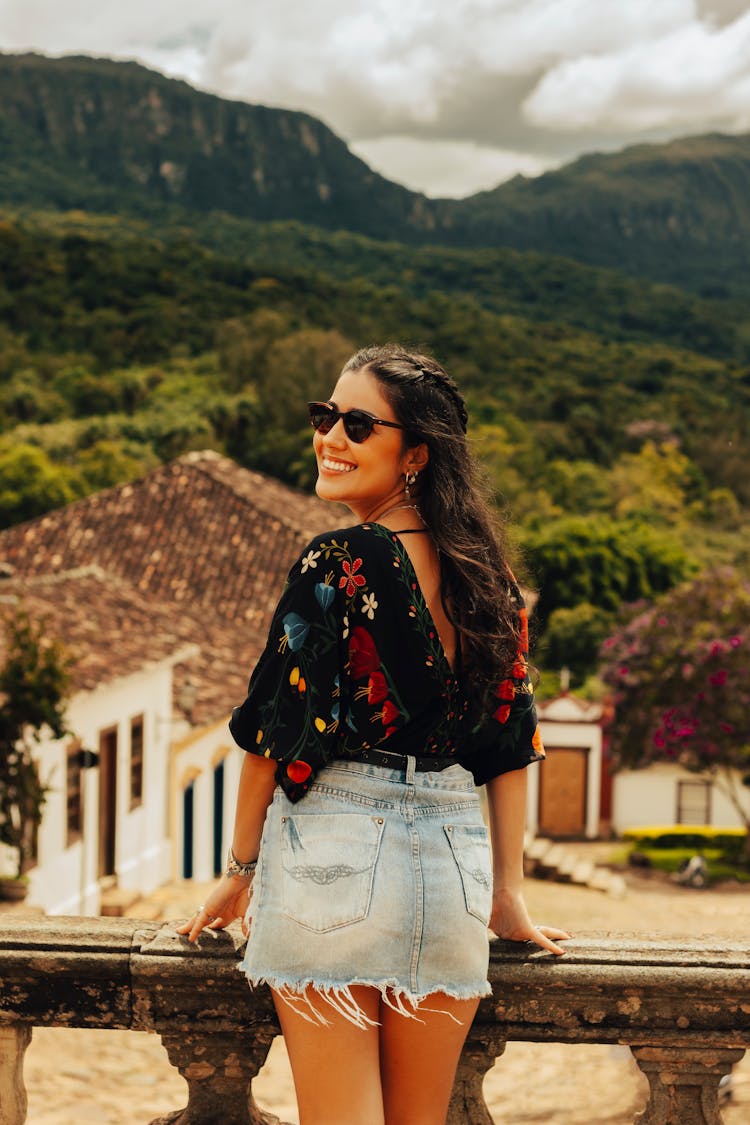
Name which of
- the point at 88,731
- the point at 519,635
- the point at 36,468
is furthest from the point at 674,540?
the point at 519,635

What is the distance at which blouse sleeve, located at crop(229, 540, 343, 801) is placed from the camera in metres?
2.38

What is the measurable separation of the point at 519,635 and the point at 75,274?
59.5 m

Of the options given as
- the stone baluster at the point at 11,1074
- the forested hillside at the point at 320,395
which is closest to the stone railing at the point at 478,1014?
the stone baluster at the point at 11,1074

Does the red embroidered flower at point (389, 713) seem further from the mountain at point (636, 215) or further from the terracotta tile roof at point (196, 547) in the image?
the mountain at point (636, 215)

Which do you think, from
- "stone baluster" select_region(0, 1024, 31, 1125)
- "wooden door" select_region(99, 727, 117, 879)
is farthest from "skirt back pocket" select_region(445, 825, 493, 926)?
"wooden door" select_region(99, 727, 117, 879)

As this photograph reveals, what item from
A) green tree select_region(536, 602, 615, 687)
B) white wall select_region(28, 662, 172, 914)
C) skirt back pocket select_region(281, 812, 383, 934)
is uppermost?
skirt back pocket select_region(281, 812, 383, 934)

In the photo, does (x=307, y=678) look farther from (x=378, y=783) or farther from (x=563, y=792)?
(x=563, y=792)

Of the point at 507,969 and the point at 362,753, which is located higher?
the point at 362,753

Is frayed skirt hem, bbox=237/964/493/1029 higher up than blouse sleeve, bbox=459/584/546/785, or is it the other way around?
blouse sleeve, bbox=459/584/546/785

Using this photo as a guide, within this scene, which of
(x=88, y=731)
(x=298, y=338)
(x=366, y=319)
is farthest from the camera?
(x=366, y=319)

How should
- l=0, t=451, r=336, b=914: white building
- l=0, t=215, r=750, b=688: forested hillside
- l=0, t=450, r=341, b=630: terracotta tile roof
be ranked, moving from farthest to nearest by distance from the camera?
1. l=0, t=215, r=750, b=688: forested hillside
2. l=0, t=450, r=341, b=630: terracotta tile roof
3. l=0, t=451, r=336, b=914: white building

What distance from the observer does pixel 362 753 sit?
241 centimetres

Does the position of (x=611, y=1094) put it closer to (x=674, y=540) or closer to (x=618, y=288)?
(x=674, y=540)

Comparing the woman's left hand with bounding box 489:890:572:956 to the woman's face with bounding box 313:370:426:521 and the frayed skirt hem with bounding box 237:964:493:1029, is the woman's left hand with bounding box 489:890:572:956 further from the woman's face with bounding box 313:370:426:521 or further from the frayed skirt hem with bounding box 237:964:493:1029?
the woman's face with bounding box 313:370:426:521
